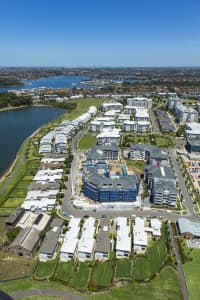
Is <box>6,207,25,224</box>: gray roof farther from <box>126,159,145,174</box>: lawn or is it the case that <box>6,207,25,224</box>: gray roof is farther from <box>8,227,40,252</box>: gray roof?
<box>126,159,145,174</box>: lawn

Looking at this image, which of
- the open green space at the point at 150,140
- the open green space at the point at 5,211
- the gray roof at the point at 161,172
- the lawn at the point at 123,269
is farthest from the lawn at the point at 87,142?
the lawn at the point at 123,269

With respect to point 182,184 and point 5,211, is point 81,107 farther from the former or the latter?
point 5,211

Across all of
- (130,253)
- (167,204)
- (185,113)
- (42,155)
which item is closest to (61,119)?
(42,155)

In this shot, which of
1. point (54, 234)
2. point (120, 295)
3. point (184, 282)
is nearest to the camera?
point (120, 295)

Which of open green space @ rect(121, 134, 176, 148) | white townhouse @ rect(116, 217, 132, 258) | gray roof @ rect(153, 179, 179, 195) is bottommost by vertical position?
white townhouse @ rect(116, 217, 132, 258)

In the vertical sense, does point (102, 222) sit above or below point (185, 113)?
below

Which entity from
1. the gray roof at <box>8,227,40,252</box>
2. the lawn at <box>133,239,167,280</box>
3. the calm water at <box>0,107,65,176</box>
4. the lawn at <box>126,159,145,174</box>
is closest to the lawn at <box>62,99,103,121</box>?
the calm water at <box>0,107,65,176</box>

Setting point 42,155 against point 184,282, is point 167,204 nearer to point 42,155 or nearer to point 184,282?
point 184,282

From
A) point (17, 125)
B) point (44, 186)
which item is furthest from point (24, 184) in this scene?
point (17, 125)
